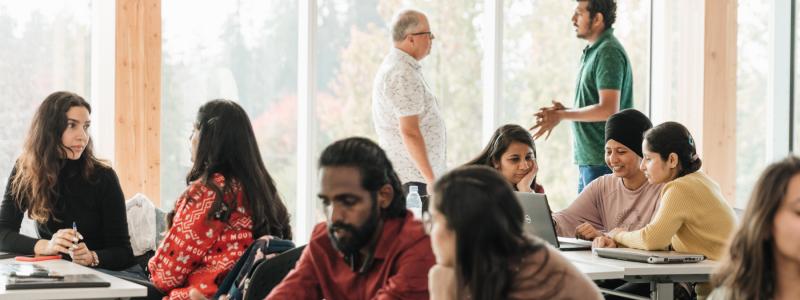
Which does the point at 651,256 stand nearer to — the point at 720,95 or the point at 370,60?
the point at 370,60

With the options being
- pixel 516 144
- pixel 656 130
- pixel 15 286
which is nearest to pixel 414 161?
pixel 516 144

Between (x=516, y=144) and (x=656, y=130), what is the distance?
2.54ft

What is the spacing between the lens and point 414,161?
5418 mm

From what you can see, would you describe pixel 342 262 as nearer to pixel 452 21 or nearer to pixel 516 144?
pixel 516 144

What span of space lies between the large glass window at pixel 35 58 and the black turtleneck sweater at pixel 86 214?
1.72m

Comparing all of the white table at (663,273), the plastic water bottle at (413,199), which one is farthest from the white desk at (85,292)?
the plastic water bottle at (413,199)

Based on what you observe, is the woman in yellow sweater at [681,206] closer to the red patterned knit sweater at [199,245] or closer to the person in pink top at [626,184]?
the person in pink top at [626,184]

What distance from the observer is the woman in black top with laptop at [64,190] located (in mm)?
4406

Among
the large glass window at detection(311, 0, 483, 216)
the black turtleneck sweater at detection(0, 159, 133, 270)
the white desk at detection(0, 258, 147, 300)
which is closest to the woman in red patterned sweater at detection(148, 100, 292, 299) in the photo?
the white desk at detection(0, 258, 147, 300)

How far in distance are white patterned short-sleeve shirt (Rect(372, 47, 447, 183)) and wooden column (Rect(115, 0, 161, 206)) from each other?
1417 millimetres

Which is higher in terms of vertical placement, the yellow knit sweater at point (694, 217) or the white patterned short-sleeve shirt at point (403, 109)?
the white patterned short-sleeve shirt at point (403, 109)

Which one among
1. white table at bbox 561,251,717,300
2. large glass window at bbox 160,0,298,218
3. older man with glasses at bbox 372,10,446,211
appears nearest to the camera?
white table at bbox 561,251,717,300

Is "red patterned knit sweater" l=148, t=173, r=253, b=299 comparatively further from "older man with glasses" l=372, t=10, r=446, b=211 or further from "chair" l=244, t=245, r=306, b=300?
"older man with glasses" l=372, t=10, r=446, b=211

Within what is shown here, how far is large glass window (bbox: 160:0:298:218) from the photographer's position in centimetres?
649
